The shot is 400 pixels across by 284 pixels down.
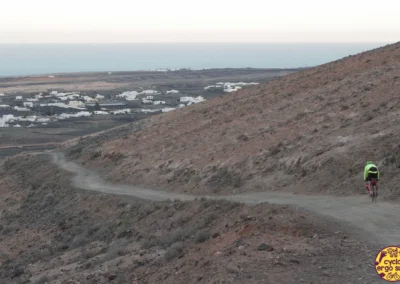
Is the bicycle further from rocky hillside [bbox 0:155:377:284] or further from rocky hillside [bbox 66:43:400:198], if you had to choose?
rocky hillside [bbox 0:155:377:284]

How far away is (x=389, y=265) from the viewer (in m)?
9.11

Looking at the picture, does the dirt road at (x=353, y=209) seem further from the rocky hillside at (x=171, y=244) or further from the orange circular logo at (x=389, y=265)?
the orange circular logo at (x=389, y=265)

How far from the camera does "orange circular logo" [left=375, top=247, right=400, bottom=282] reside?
28.9 feet

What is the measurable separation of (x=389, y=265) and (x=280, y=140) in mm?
14194

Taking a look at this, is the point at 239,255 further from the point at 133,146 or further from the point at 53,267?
the point at 133,146

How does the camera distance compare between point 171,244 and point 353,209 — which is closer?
point 171,244

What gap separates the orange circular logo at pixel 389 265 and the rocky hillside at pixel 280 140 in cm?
555

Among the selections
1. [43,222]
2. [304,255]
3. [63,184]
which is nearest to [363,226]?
[304,255]

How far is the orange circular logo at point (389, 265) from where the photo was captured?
28.9 feet

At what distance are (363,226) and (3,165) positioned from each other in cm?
2947

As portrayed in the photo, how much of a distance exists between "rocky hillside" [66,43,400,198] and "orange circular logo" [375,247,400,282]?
555cm

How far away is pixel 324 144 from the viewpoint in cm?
2044

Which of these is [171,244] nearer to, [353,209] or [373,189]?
[353,209]

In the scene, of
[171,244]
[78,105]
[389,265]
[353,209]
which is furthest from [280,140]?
[78,105]
